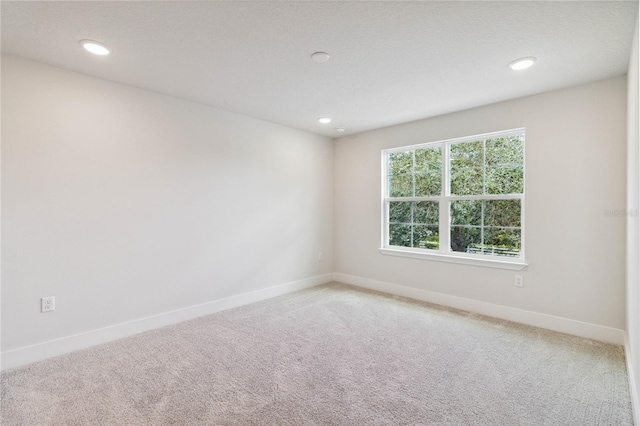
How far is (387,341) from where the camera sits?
280 cm

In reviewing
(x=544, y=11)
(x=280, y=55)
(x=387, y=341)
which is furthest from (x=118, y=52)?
(x=387, y=341)

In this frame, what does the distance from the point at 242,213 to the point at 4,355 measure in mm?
2354

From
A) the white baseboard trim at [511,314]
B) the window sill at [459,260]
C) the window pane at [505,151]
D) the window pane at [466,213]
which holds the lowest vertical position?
the white baseboard trim at [511,314]

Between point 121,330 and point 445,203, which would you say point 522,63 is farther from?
point 121,330

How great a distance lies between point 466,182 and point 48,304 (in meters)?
4.33

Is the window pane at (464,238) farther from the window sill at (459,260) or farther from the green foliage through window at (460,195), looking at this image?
the window sill at (459,260)

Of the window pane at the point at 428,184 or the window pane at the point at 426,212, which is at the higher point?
the window pane at the point at 428,184

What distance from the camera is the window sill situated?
329 cm

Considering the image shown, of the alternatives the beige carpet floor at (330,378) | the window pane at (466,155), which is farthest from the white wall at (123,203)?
the window pane at (466,155)

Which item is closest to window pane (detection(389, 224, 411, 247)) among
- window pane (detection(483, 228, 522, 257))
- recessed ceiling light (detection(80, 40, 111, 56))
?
window pane (detection(483, 228, 522, 257))

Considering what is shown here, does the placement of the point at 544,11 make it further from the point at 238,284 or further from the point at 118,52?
the point at 238,284

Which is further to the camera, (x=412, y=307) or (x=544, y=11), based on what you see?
(x=412, y=307)

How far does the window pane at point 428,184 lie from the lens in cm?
401

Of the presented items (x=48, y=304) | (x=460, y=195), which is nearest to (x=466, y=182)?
(x=460, y=195)
